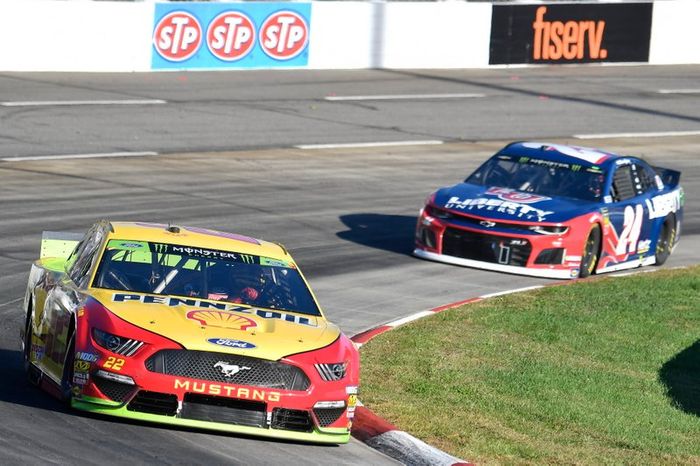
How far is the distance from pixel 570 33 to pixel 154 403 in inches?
1262

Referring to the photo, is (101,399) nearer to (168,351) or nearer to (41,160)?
(168,351)

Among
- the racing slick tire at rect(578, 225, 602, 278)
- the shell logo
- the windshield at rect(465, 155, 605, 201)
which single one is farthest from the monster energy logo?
the windshield at rect(465, 155, 605, 201)

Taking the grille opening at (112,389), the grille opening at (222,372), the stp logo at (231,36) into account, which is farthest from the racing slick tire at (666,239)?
the stp logo at (231,36)

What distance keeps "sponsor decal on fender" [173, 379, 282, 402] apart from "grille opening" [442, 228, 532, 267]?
26.9 feet

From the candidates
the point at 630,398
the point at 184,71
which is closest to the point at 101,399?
the point at 630,398

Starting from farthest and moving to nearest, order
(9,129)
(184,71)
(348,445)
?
(184,71) < (9,129) < (348,445)

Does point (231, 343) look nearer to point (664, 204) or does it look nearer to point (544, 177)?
point (544, 177)

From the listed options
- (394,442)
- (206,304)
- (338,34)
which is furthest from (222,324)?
(338,34)

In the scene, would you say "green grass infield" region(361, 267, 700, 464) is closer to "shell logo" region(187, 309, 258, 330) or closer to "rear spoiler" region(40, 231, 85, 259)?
"shell logo" region(187, 309, 258, 330)

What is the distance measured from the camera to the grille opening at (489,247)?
664 inches

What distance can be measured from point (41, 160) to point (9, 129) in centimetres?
269

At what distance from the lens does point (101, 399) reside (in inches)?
350

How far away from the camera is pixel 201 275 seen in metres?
10.1

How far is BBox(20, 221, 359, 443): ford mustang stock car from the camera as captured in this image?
8.88 m
